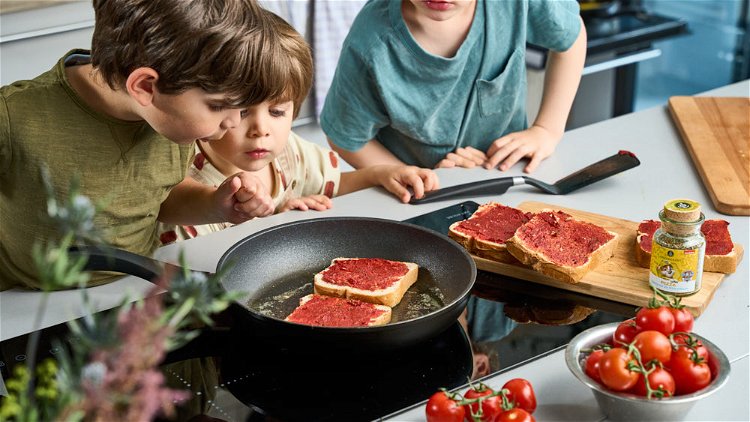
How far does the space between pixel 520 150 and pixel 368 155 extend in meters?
0.38

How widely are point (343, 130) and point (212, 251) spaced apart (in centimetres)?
60

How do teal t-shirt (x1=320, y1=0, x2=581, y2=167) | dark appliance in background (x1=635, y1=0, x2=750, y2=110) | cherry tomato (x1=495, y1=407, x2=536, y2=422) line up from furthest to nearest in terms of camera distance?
dark appliance in background (x1=635, y1=0, x2=750, y2=110) → teal t-shirt (x1=320, y1=0, x2=581, y2=167) → cherry tomato (x1=495, y1=407, x2=536, y2=422)

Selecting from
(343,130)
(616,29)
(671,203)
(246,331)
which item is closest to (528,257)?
(671,203)

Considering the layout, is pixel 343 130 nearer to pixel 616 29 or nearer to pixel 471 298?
pixel 471 298

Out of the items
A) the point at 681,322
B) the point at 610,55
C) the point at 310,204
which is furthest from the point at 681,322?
the point at 610,55

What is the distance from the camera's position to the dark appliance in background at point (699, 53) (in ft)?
13.1

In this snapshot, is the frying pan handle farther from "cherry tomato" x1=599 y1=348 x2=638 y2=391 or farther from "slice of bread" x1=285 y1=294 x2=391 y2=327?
"cherry tomato" x1=599 y1=348 x2=638 y2=391

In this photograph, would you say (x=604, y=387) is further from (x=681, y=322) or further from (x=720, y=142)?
(x=720, y=142)

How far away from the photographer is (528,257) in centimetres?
129

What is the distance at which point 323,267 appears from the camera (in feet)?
4.50

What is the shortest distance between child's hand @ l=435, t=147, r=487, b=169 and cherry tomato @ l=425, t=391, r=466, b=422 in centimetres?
92

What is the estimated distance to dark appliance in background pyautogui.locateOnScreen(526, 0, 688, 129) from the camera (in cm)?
326

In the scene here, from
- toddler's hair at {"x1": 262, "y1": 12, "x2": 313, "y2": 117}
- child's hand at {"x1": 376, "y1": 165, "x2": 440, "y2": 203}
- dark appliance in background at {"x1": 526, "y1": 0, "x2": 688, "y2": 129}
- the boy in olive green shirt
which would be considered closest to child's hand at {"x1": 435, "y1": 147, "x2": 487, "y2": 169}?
child's hand at {"x1": 376, "y1": 165, "x2": 440, "y2": 203}

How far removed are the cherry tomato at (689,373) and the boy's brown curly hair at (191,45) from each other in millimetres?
680
